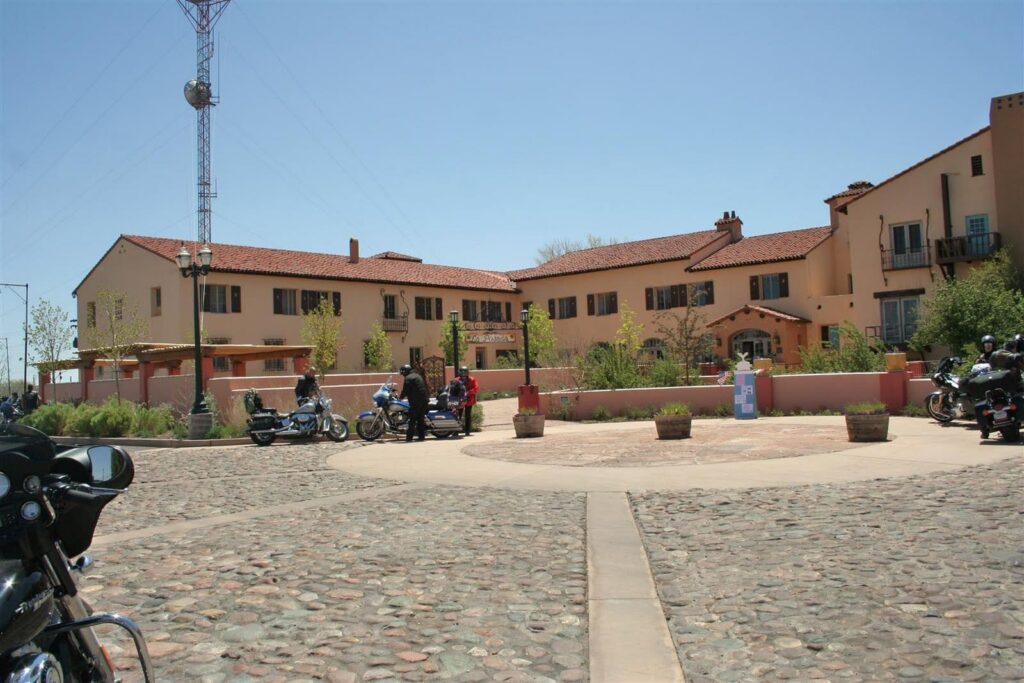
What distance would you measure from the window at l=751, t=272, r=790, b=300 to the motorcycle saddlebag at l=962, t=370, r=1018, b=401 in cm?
2996

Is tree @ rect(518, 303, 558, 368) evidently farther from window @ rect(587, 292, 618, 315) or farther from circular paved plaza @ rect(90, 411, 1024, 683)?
circular paved plaza @ rect(90, 411, 1024, 683)

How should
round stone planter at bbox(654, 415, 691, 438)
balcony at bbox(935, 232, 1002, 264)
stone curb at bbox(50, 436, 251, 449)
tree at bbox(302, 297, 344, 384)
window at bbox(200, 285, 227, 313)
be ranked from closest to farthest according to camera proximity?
round stone planter at bbox(654, 415, 691, 438)
stone curb at bbox(50, 436, 251, 449)
balcony at bbox(935, 232, 1002, 264)
window at bbox(200, 285, 227, 313)
tree at bbox(302, 297, 344, 384)

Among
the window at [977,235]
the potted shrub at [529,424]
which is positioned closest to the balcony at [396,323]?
the window at [977,235]

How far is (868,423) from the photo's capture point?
14383mm

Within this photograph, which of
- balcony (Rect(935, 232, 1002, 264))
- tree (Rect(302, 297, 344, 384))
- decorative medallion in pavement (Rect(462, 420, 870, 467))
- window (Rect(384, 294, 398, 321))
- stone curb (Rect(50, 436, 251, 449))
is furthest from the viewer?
window (Rect(384, 294, 398, 321))

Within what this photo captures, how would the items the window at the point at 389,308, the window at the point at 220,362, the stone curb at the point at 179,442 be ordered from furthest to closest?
the window at the point at 389,308
the window at the point at 220,362
the stone curb at the point at 179,442

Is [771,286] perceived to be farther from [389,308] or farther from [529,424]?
[529,424]

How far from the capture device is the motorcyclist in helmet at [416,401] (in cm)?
1859

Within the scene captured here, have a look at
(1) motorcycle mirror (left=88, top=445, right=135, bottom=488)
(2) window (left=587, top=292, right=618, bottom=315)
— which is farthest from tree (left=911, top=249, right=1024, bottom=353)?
(1) motorcycle mirror (left=88, top=445, right=135, bottom=488)

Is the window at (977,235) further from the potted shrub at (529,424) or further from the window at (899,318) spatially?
the potted shrub at (529,424)

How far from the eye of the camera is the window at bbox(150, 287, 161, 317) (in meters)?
40.6

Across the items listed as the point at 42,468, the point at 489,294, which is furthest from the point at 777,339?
the point at 42,468

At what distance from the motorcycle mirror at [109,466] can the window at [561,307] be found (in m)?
48.8

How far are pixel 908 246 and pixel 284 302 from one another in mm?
29462
